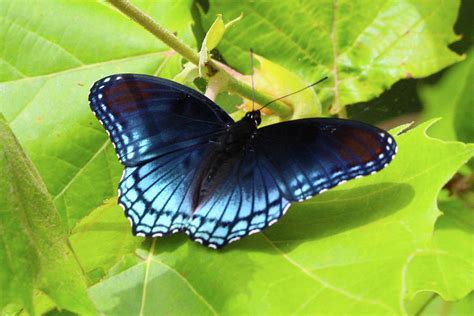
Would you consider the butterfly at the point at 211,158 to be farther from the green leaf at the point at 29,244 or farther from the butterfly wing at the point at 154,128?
the green leaf at the point at 29,244

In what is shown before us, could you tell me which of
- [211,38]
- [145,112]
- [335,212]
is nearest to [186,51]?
[211,38]

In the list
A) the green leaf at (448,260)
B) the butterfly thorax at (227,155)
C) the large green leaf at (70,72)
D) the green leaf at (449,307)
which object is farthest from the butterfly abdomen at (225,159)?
the green leaf at (449,307)

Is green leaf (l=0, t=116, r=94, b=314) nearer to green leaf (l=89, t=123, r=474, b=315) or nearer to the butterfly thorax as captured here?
green leaf (l=89, t=123, r=474, b=315)

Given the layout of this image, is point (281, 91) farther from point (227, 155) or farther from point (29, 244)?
point (29, 244)

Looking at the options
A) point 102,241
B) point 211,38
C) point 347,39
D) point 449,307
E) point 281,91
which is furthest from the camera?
point 347,39

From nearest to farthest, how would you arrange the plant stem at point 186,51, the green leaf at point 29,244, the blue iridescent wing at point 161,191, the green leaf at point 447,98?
the green leaf at point 29,244
the plant stem at point 186,51
the blue iridescent wing at point 161,191
the green leaf at point 447,98

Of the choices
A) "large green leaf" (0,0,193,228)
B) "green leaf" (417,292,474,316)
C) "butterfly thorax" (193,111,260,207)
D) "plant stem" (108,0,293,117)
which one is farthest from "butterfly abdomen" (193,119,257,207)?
"green leaf" (417,292,474,316)

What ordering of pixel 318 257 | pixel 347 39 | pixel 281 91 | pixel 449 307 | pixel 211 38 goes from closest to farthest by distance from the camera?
pixel 318 257 < pixel 211 38 < pixel 281 91 < pixel 449 307 < pixel 347 39

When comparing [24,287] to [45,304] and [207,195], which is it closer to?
[45,304]
